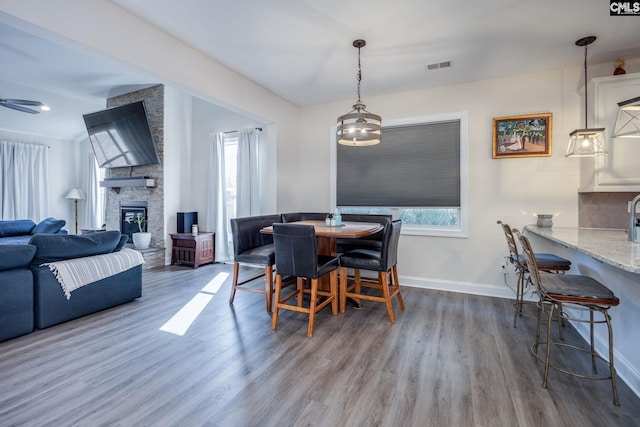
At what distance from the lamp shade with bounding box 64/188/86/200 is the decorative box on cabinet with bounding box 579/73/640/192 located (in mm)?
10031

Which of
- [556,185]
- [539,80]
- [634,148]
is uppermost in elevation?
[539,80]

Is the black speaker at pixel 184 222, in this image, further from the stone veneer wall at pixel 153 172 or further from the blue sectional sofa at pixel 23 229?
the blue sectional sofa at pixel 23 229

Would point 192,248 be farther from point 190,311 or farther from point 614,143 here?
point 614,143

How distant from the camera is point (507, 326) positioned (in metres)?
2.77

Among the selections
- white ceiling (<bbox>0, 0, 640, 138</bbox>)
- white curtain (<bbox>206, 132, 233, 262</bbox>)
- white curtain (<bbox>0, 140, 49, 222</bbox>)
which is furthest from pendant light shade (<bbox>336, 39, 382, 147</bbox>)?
white curtain (<bbox>0, 140, 49, 222</bbox>)

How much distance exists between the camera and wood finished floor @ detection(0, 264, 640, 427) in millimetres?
1612

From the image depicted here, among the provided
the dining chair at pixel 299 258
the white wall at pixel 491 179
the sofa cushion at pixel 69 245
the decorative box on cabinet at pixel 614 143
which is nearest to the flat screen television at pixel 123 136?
the sofa cushion at pixel 69 245

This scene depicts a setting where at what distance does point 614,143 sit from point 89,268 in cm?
533

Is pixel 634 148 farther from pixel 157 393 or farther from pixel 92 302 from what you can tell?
pixel 92 302

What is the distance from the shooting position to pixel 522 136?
350 cm

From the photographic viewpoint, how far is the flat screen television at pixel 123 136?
512 cm

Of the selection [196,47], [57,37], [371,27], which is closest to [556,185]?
[371,27]

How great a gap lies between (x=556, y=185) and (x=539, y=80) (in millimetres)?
1251

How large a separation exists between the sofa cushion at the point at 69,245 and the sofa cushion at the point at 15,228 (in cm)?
403
